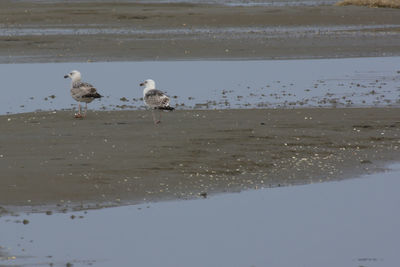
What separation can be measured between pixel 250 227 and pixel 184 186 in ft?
7.56

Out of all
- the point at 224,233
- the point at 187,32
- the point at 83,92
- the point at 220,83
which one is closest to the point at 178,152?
the point at 224,233

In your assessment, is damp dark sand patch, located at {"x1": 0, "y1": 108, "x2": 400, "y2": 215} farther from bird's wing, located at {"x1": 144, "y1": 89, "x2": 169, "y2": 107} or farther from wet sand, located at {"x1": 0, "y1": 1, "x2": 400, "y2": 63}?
wet sand, located at {"x1": 0, "y1": 1, "x2": 400, "y2": 63}

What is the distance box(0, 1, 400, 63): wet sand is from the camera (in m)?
33.1

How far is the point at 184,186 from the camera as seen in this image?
43.9ft

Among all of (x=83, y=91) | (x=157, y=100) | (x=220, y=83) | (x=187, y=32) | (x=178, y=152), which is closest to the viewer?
(x=178, y=152)

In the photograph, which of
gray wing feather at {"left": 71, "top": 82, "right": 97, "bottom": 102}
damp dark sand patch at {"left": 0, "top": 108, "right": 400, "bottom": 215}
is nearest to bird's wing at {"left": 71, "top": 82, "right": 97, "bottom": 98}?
gray wing feather at {"left": 71, "top": 82, "right": 97, "bottom": 102}

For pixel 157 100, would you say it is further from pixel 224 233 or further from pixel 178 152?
pixel 224 233

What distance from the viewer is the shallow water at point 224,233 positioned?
998cm

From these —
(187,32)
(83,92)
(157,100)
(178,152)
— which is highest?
(187,32)

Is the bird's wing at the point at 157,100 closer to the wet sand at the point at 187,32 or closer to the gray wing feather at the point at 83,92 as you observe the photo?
the gray wing feather at the point at 83,92

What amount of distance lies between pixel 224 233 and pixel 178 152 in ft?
15.1

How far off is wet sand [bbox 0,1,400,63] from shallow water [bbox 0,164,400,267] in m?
19.6

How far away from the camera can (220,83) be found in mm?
25203

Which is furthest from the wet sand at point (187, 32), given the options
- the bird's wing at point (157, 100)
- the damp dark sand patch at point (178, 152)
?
the bird's wing at point (157, 100)
